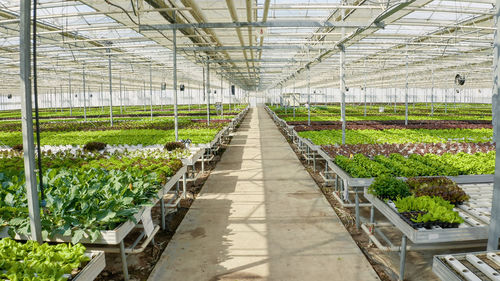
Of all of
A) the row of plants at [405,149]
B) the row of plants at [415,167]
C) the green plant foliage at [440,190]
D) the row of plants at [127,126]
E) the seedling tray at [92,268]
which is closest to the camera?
the seedling tray at [92,268]

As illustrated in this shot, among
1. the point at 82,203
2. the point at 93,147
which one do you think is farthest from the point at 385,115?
the point at 82,203

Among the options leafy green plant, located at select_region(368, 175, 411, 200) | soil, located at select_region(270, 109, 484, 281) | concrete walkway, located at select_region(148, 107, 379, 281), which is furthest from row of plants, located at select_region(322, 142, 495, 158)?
leafy green plant, located at select_region(368, 175, 411, 200)

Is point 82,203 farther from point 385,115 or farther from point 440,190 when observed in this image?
point 385,115

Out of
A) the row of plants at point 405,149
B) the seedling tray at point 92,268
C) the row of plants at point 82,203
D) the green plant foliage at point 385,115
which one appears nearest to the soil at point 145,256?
the row of plants at point 82,203

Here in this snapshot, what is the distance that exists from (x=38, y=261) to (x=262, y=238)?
3.13 m

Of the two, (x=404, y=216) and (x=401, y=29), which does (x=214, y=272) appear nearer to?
(x=404, y=216)

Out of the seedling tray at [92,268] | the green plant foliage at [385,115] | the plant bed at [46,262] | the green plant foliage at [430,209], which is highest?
the green plant foliage at [385,115]

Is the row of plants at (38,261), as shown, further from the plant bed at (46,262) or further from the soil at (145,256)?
the soil at (145,256)

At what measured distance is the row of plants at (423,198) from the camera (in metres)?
3.65

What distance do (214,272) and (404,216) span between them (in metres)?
2.46

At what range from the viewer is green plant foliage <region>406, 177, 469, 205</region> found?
444cm

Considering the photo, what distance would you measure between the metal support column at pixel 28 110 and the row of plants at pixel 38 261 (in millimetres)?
243

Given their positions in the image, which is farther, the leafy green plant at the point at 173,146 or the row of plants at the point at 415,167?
the leafy green plant at the point at 173,146

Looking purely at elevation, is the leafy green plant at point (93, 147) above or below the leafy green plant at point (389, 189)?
above
